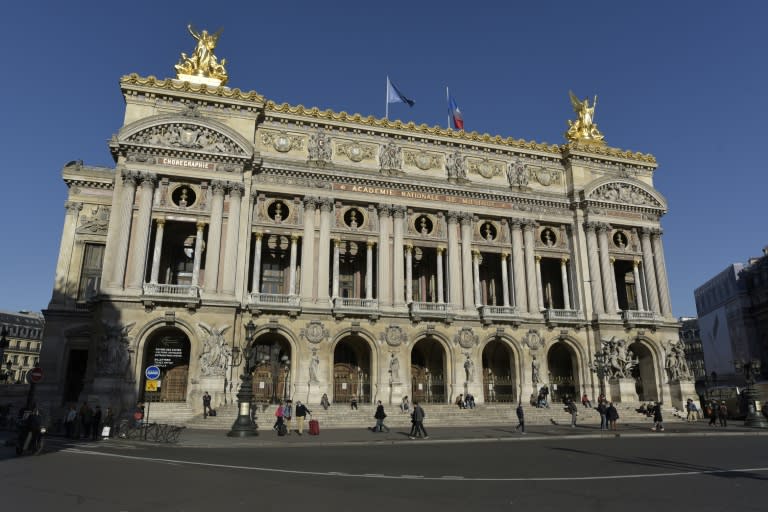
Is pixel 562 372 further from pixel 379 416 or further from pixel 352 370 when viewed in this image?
pixel 379 416

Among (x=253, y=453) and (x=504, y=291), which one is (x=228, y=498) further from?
(x=504, y=291)

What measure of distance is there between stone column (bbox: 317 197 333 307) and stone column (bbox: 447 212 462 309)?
938cm

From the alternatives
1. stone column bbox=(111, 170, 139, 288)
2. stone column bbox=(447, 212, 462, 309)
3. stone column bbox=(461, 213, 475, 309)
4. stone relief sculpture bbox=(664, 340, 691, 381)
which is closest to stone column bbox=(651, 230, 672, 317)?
stone relief sculpture bbox=(664, 340, 691, 381)

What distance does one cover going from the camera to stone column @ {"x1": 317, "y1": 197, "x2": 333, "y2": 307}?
123ft


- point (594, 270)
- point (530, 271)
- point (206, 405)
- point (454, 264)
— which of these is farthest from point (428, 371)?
point (206, 405)

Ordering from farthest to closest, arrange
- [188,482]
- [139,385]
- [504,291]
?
[504,291], [139,385], [188,482]

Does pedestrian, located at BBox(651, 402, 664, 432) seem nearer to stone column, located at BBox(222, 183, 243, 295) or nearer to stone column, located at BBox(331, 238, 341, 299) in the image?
stone column, located at BBox(331, 238, 341, 299)

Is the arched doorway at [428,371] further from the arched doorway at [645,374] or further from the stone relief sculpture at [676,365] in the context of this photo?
the stone relief sculpture at [676,365]

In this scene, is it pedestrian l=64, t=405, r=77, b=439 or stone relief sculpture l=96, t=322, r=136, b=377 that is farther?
stone relief sculpture l=96, t=322, r=136, b=377

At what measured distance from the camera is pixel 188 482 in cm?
1146

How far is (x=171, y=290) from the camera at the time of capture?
34375 mm

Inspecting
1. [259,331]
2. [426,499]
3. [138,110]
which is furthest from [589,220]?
[426,499]

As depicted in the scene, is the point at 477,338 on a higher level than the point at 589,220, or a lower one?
lower

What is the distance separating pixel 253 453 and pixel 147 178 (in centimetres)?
2418
